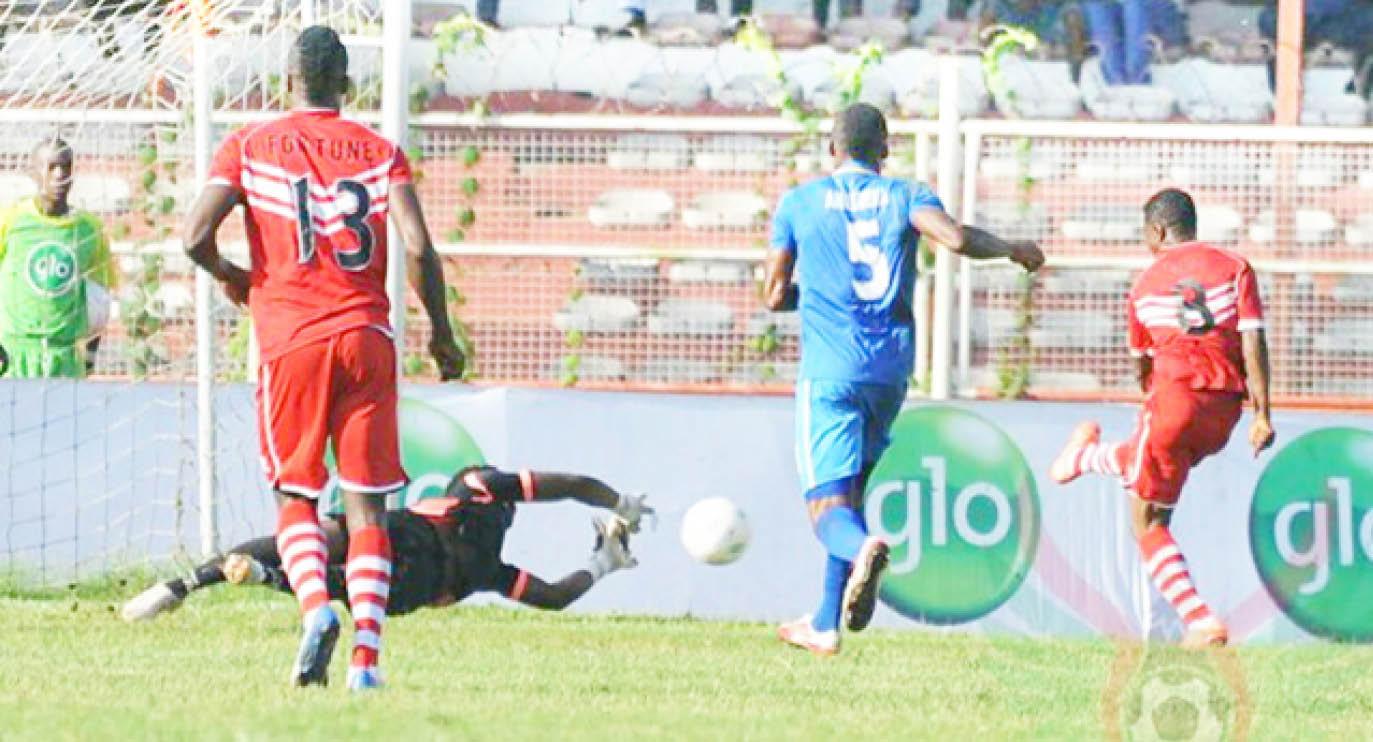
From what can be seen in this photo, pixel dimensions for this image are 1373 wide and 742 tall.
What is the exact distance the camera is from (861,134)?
1143 centimetres

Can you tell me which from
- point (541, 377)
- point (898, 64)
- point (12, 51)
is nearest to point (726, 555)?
point (541, 377)

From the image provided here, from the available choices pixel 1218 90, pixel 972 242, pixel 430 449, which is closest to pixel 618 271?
pixel 430 449

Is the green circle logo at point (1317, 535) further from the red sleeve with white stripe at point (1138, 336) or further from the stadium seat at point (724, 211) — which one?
the stadium seat at point (724, 211)

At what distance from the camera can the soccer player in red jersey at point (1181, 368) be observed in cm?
1266

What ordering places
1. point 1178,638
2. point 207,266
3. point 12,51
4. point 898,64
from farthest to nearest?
point 898,64
point 12,51
point 1178,638
point 207,266

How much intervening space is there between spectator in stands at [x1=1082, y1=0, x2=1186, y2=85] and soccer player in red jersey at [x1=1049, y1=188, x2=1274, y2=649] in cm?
691

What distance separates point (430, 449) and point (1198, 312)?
12.3 feet

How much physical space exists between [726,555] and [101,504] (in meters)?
3.26

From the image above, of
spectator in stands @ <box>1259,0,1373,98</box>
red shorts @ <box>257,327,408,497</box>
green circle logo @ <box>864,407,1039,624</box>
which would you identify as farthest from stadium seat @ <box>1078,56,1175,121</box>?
red shorts @ <box>257,327,408,497</box>

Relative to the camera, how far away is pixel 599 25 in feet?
63.1

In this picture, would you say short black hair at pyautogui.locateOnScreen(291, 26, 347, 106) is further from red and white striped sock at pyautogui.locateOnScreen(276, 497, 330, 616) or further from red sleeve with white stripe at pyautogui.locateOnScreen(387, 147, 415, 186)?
red and white striped sock at pyautogui.locateOnScreen(276, 497, 330, 616)

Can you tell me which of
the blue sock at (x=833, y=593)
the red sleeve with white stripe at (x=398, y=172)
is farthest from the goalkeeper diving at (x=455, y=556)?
the red sleeve with white stripe at (x=398, y=172)

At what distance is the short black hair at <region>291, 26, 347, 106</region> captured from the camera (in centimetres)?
938

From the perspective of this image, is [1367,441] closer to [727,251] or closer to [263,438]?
[727,251]
